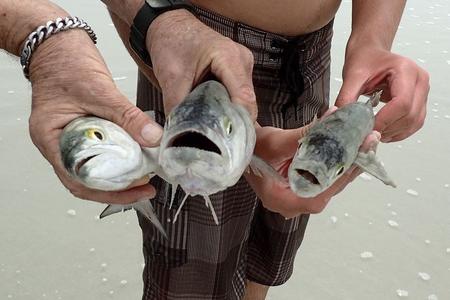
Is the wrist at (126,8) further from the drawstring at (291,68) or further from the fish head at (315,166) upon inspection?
the fish head at (315,166)

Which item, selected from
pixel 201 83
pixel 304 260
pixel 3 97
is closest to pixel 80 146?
pixel 201 83

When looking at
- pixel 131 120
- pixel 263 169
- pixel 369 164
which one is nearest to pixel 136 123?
pixel 131 120

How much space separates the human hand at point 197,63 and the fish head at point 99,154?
0.50ft

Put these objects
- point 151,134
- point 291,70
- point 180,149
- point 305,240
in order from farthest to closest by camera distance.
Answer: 1. point 305,240
2. point 291,70
3. point 151,134
4. point 180,149

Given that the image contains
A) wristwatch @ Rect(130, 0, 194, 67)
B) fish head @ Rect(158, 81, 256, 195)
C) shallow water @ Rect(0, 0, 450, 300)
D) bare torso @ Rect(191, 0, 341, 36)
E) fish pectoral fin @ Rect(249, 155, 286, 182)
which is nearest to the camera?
fish head @ Rect(158, 81, 256, 195)

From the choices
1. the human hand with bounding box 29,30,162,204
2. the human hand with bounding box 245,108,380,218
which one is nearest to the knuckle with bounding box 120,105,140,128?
the human hand with bounding box 29,30,162,204

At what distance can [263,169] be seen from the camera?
120 centimetres

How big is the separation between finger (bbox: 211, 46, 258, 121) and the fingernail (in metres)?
0.15

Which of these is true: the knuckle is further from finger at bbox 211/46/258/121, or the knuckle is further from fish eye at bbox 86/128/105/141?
finger at bbox 211/46/258/121

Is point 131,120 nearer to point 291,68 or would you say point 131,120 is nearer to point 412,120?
point 291,68

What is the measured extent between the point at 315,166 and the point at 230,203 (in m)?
0.52

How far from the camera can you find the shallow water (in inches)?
93.8

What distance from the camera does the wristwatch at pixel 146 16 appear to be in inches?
51.5

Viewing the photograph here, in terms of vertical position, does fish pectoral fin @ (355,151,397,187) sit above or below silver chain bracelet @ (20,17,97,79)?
below
